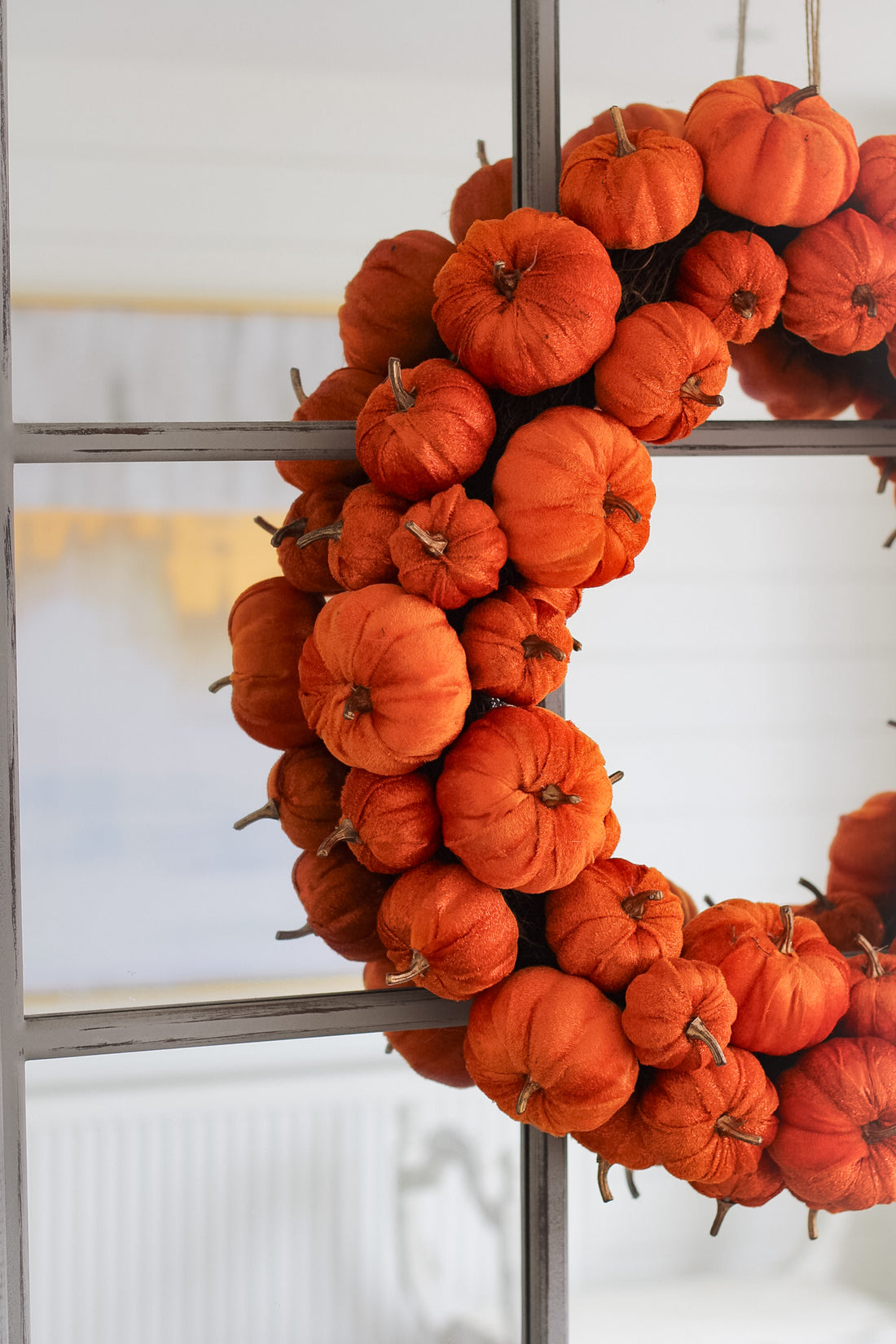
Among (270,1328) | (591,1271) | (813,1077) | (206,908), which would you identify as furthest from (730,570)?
(270,1328)

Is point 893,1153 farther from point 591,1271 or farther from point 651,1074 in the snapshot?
point 591,1271

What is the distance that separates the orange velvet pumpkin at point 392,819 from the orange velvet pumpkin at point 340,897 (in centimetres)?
9

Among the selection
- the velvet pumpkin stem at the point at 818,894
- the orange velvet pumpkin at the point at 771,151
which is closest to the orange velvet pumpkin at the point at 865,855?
the velvet pumpkin stem at the point at 818,894

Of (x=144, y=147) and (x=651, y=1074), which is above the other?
(x=144, y=147)

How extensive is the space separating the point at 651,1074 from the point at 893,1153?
0.80 feet

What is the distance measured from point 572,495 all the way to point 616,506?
4 cm

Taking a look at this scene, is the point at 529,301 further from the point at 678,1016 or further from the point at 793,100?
the point at 678,1016

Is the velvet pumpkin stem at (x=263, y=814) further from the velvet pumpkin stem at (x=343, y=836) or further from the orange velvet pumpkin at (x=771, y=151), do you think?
the orange velvet pumpkin at (x=771, y=151)

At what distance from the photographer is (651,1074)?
2.89 feet

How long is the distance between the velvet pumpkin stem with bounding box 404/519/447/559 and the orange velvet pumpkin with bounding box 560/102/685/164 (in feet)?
1.48

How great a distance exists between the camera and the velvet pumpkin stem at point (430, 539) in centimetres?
78

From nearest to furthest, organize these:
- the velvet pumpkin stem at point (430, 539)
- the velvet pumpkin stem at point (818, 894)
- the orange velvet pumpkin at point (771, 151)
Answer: the velvet pumpkin stem at point (430, 539) → the orange velvet pumpkin at point (771, 151) → the velvet pumpkin stem at point (818, 894)

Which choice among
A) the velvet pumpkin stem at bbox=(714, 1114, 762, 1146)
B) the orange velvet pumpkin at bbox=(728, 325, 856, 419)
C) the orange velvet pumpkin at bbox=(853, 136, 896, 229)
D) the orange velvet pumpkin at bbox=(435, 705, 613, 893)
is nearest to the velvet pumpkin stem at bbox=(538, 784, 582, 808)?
the orange velvet pumpkin at bbox=(435, 705, 613, 893)

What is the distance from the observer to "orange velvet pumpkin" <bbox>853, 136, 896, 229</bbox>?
0.94m
